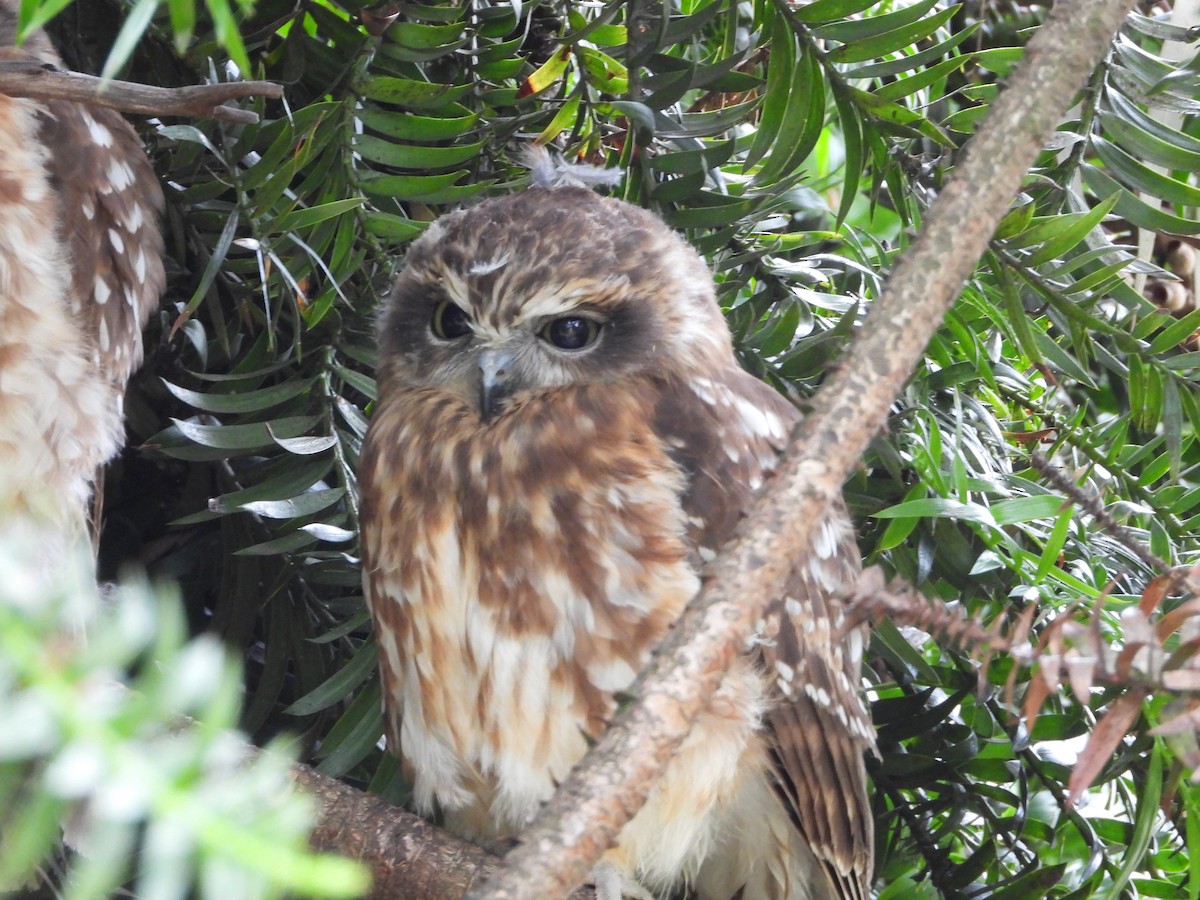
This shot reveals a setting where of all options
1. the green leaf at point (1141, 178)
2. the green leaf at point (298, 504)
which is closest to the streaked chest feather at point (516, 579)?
the green leaf at point (298, 504)

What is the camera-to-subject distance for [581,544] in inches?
68.1

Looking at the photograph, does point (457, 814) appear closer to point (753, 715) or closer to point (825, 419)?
point (753, 715)

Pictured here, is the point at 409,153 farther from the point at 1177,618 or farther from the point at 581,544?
the point at 1177,618

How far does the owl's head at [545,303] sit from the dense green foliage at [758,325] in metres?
0.06

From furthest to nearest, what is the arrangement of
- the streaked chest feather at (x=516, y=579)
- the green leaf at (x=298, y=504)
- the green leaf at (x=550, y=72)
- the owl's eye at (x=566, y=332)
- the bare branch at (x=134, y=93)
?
the owl's eye at (x=566, y=332)
the green leaf at (x=550, y=72)
the streaked chest feather at (x=516, y=579)
the green leaf at (x=298, y=504)
the bare branch at (x=134, y=93)

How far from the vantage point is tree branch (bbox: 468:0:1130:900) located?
74 centimetres

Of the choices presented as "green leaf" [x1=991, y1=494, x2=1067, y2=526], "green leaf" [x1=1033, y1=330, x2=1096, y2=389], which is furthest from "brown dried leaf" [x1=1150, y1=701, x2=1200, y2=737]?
"green leaf" [x1=1033, y1=330, x2=1096, y2=389]

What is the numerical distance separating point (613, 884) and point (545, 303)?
34.3 inches

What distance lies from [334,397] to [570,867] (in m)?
1.25

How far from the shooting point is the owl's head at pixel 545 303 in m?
1.87

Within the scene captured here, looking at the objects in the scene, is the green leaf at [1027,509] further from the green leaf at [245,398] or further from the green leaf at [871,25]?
the green leaf at [245,398]

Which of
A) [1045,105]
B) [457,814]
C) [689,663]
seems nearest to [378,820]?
[457,814]

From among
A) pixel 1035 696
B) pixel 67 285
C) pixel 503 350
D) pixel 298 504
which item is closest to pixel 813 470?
pixel 1035 696

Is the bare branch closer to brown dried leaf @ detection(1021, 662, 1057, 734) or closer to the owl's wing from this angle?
brown dried leaf @ detection(1021, 662, 1057, 734)
